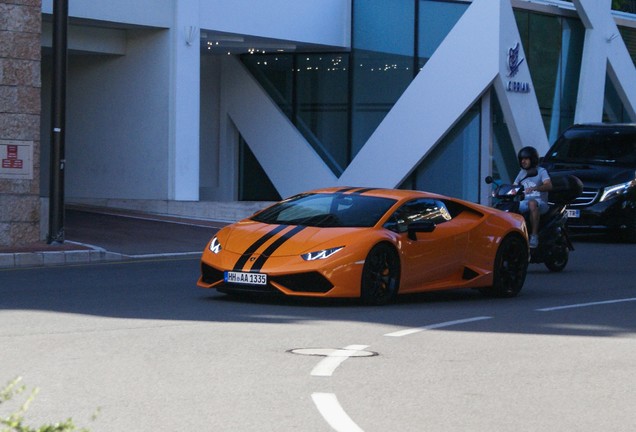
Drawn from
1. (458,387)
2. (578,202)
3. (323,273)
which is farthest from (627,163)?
(458,387)

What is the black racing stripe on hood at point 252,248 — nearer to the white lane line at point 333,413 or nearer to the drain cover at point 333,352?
the drain cover at point 333,352

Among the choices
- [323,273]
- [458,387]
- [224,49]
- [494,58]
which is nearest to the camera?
[458,387]

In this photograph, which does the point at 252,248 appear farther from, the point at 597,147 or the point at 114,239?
the point at 597,147

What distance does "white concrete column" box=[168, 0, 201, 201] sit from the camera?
29.9 metres

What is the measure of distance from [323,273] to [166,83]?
58.0ft

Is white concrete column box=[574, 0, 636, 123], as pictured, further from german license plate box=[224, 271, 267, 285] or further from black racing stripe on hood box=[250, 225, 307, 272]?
german license plate box=[224, 271, 267, 285]

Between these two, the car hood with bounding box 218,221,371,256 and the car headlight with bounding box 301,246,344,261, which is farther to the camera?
the car hood with bounding box 218,221,371,256

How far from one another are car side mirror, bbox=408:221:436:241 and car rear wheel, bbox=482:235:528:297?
131 cm

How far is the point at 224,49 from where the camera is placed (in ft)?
116

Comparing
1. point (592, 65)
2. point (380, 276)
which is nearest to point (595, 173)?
point (380, 276)

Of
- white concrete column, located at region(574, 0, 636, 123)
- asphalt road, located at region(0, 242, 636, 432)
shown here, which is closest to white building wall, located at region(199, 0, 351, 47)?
white concrete column, located at region(574, 0, 636, 123)

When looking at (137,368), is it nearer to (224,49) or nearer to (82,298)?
(82,298)

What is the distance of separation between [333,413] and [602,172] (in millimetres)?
18903

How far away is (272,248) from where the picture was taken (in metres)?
13.3
